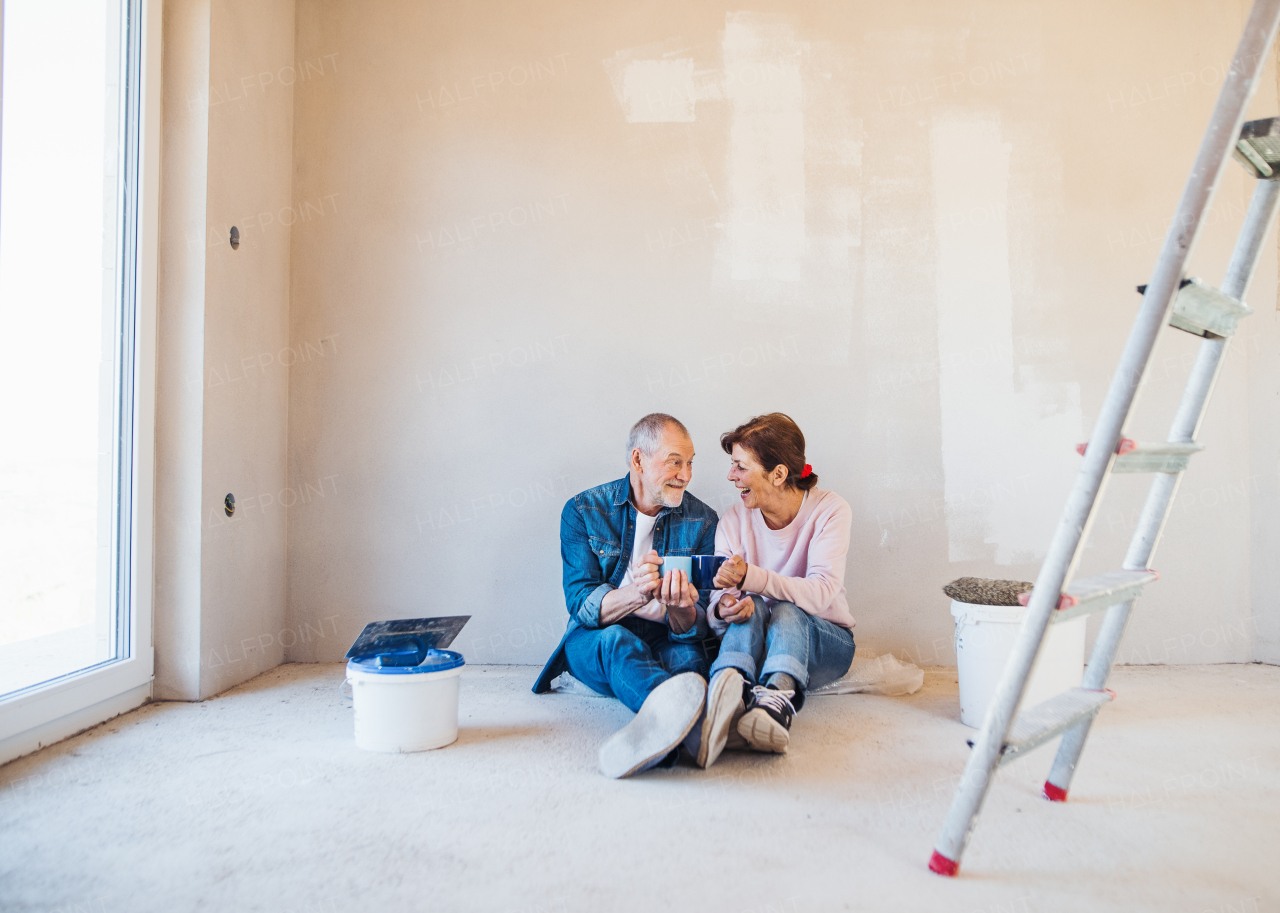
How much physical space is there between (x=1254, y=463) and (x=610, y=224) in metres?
2.42

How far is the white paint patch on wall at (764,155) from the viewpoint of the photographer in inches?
107

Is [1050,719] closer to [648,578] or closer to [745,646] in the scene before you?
[745,646]

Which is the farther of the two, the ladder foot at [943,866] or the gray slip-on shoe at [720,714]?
the gray slip-on shoe at [720,714]

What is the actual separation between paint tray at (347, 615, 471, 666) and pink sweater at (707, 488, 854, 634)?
2.46 ft

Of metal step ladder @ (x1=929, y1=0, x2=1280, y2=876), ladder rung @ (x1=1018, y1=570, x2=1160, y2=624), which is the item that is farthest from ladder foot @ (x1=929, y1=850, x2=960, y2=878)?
ladder rung @ (x1=1018, y1=570, x2=1160, y2=624)

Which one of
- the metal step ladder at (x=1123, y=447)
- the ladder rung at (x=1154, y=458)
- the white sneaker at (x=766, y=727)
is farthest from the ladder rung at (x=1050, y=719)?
the white sneaker at (x=766, y=727)

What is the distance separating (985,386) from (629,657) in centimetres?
163

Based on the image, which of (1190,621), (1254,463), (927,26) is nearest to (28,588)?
(927,26)

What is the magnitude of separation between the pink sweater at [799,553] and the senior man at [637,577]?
0.10 metres

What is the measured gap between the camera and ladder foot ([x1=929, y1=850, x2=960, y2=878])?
1.24 meters

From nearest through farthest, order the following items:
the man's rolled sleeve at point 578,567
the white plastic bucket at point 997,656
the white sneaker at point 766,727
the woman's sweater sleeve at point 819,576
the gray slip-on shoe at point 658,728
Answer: the gray slip-on shoe at point 658,728, the white sneaker at point 766,727, the white plastic bucket at point 997,656, the woman's sweater sleeve at point 819,576, the man's rolled sleeve at point 578,567

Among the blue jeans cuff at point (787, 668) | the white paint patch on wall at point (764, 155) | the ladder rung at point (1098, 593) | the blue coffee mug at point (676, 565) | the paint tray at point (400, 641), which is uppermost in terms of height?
the white paint patch on wall at point (764, 155)

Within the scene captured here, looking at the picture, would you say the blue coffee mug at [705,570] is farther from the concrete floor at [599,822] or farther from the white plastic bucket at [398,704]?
the white plastic bucket at [398,704]

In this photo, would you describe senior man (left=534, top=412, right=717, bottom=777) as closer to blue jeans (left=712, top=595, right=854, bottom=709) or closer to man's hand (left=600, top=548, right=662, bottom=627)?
man's hand (left=600, top=548, right=662, bottom=627)
